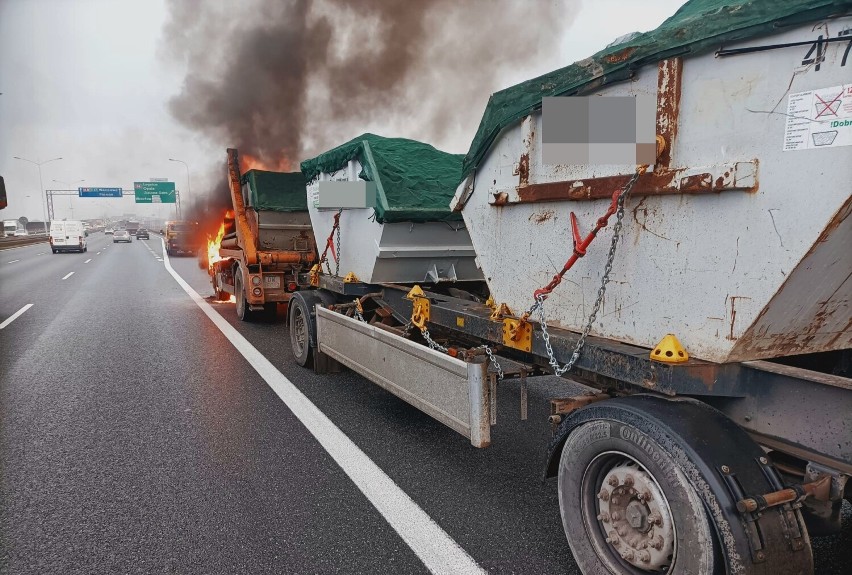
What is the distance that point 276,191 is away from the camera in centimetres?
909

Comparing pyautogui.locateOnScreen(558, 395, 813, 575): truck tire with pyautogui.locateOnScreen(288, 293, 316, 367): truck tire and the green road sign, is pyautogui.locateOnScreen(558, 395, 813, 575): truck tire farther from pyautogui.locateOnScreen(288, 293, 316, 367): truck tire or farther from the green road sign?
the green road sign

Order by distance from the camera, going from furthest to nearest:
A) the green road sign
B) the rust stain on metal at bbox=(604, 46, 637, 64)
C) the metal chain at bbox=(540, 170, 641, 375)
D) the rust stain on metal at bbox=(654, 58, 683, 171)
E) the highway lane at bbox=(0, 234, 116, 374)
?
the green road sign, the highway lane at bbox=(0, 234, 116, 374), the metal chain at bbox=(540, 170, 641, 375), the rust stain on metal at bbox=(604, 46, 637, 64), the rust stain on metal at bbox=(654, 58, 683, 171)

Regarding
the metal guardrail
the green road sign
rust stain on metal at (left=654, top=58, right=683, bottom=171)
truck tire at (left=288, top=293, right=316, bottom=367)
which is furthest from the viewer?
the green road sign

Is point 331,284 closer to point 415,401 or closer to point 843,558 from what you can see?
point 415,401

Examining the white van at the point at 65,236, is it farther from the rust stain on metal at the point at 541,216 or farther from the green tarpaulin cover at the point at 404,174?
the rust stain on metal at the point at 541,216

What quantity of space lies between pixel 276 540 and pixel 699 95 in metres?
2.98

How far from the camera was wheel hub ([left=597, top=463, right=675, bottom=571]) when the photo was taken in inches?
88.9

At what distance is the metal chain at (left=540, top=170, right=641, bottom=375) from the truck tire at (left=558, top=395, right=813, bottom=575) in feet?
1.22

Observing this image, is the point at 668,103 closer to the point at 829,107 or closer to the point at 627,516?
the point at 829,107

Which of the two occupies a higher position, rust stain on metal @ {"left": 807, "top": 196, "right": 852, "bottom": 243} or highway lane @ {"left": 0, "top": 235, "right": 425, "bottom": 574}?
rust stain on metal @ {"left": 807, "top": 196, "right": 852, "bottom": 243}

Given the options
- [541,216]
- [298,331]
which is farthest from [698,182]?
[298,331]

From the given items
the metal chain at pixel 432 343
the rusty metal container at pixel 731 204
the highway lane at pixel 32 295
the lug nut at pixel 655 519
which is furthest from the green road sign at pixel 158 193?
the lug nut at pixel 655 519

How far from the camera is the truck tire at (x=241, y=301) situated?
9461 mm

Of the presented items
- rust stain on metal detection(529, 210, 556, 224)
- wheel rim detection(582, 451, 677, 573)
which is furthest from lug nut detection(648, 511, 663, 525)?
rust stain on metal detection(529, 210, 556, 224)
